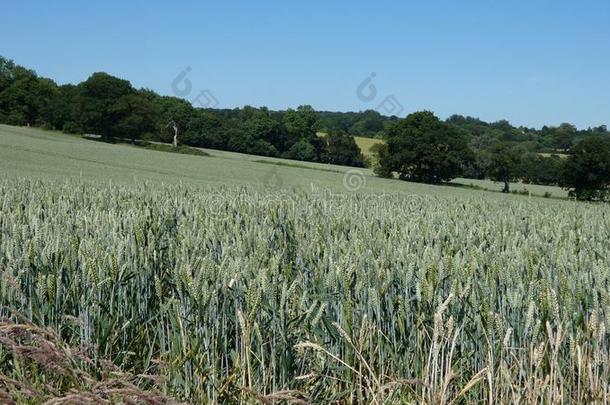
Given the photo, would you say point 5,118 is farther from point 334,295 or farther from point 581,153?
point 334,295

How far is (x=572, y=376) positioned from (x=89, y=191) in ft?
32.0

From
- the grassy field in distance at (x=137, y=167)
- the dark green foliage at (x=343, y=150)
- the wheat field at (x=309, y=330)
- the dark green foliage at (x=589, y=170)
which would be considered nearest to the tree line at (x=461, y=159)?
the dark green foliage at (x=589, y=170)

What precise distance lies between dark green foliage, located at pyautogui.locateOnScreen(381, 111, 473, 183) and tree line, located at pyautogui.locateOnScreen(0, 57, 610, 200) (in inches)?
3.0

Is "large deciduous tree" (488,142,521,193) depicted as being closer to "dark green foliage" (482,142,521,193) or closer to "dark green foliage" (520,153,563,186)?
"dark green foliage" (482,142,521,193)

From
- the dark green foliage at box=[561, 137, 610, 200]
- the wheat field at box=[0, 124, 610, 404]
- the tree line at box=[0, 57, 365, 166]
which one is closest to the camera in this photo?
the wheat field at box=[0, 124, 610, 404]

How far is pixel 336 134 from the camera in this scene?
66.7m

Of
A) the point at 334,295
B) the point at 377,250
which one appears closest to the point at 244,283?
the point at 334,295

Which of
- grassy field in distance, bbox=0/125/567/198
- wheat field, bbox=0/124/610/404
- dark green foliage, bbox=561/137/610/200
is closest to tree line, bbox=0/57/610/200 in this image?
dark green foliage, bbox=561/137/610/200

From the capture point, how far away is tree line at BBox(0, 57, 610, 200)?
46469 mm

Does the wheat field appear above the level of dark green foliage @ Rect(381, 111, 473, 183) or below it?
below

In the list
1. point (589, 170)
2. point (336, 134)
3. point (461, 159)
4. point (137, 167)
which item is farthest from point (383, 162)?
point (137, 167)

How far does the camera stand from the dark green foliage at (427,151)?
47531 millimetres

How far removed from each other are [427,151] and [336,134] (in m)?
20.2

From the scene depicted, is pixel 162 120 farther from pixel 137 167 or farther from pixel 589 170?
pixel 589 170
